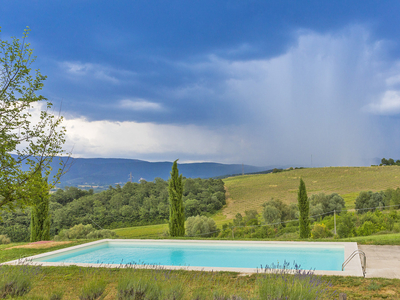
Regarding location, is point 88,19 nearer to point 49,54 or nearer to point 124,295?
point 49,54

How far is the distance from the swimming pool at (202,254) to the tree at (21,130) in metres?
3.54

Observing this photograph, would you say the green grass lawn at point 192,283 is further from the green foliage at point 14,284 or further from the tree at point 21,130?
the tree at point 21,130

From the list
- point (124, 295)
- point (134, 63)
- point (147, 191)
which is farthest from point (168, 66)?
point (147, 191)

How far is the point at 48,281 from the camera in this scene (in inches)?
217

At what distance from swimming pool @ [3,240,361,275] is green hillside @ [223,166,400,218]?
28.4m

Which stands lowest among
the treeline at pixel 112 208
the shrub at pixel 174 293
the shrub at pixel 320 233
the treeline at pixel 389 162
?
the treeline at pixel 112 208

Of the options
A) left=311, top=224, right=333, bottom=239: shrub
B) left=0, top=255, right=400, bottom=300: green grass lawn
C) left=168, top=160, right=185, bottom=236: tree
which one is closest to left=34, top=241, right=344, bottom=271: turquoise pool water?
left=0, top=255, right=400, bottom=300: green grass lawn

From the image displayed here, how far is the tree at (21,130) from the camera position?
178 inches

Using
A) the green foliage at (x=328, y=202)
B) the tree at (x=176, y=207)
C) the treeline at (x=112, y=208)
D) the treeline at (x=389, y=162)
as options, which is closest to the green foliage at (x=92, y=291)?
the tree at (x=176, y=207)

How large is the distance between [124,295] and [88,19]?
10167 millimetres

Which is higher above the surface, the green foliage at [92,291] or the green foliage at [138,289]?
the green foliage at [138,289]

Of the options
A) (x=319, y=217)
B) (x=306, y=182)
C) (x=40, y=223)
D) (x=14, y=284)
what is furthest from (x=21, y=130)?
(x=306, y=182)

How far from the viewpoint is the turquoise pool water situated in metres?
7.73

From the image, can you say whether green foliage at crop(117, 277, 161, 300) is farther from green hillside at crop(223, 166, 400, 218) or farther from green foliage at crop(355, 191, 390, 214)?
green hillside at crop(223, 166, 400, 218)
